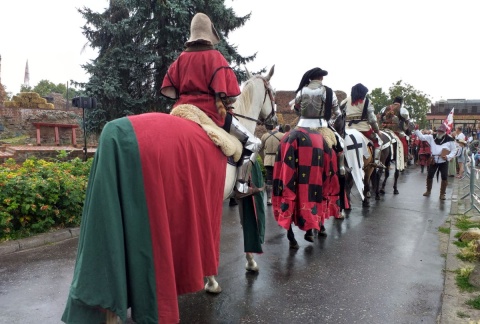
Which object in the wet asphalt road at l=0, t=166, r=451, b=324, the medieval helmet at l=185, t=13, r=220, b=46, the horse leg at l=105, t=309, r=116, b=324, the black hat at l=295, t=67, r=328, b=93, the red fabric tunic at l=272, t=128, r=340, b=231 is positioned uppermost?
the medieval helmet at l=185, t=13, r=220, b=46

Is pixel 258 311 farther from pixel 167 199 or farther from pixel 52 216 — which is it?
pixel 52 216

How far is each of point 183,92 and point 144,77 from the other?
10.6m

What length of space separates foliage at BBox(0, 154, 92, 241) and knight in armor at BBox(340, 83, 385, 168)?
5.83 m

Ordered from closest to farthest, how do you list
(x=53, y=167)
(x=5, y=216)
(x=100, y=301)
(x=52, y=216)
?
(x=100, y=301) → (x=5, y=216) → (x=52, y=216) → (x=53, y=167)

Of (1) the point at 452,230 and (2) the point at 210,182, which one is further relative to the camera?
(1) the point at 452,230

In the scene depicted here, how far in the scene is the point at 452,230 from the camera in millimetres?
6176

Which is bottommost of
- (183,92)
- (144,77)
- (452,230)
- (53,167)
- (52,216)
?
(452,230)

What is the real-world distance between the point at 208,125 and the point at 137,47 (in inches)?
435

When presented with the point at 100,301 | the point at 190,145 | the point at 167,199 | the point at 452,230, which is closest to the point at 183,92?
Result: the point at 190,145

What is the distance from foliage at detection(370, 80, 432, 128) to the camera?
3559 cm

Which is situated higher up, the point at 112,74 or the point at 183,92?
the point at 112,74

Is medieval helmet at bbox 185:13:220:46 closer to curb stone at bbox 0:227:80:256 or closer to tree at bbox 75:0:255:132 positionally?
curb stone at bbox 0:227:80:256

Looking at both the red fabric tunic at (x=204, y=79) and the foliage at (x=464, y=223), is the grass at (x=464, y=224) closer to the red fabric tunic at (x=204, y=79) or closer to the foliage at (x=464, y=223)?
the foliage at (x=464, y=223)

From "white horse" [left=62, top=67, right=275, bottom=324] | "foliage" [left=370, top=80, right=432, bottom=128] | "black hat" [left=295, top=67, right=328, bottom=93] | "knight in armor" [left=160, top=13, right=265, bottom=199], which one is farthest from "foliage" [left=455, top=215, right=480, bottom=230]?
"foliage" [left=370, top=80, right=432, bottom=128]
